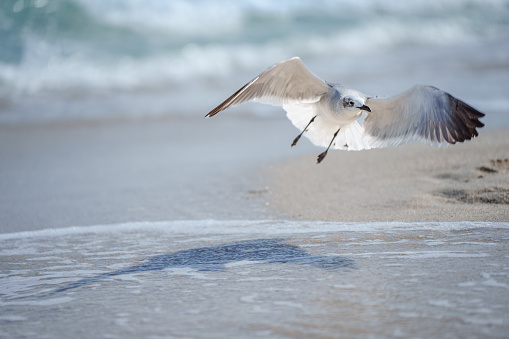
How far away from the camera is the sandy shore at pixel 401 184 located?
3.92 meters

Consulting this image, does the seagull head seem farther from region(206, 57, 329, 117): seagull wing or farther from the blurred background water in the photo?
the blurred background water

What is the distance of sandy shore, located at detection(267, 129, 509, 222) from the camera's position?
3.92m

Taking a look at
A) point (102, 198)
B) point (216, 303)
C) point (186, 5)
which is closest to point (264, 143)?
point (102, 198)

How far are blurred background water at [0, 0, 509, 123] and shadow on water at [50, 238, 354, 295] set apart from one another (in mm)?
4581

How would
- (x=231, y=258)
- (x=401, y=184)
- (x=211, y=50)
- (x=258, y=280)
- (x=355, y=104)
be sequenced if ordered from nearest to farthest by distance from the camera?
(x=258, y=280) < (x=231, y=258) < (x=355, y=104) < (x=401, y=184) < (x=211, y=50)

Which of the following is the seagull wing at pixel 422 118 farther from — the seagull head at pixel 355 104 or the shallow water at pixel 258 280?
the shallow water at pixel 258 280

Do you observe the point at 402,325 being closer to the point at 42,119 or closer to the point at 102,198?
the point at 102,198

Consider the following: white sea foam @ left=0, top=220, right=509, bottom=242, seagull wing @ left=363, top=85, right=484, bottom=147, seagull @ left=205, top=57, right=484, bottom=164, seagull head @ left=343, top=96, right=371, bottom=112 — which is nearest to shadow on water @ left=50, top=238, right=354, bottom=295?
white sea foam @ left=0, top=220, right=509, bottom=242

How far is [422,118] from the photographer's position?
161 inches

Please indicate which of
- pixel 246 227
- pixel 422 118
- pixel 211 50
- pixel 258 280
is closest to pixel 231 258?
pixel 258 280

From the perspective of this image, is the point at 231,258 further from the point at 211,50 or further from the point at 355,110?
the point at 211,50

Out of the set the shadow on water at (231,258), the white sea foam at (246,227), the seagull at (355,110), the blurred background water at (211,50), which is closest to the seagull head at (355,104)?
the seagull at (355,110)

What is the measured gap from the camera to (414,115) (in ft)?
13.5

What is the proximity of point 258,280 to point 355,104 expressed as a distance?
1.52 m
